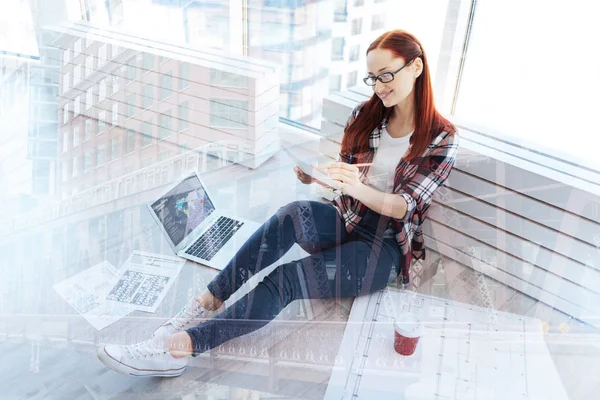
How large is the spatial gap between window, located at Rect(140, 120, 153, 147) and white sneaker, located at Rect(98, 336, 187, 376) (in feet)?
1.56

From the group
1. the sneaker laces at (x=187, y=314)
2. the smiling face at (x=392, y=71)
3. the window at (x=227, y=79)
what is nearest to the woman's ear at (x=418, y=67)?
the smiling face at (x=392, y=71)

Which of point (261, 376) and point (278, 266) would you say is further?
point (278, 266)

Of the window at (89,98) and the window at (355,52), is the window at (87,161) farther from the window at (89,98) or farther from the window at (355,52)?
the window at (355,52)

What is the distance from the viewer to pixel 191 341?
106 centimetres

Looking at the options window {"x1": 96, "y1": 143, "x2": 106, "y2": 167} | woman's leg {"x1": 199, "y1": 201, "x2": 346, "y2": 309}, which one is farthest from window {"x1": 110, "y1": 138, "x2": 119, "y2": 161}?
woman's leg {"x1": 199, "y1": 201, "x2": 346, "y2": 309}

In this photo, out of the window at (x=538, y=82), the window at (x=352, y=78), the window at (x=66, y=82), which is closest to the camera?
the window at (x=538, y=82)

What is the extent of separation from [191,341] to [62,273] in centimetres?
34

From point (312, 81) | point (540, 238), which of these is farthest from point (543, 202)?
point (312, 81)

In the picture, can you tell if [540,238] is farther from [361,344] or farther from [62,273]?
[62,273]

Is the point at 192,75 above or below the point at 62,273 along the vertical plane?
above

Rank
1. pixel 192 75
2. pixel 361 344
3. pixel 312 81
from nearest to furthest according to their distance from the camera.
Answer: pixel 361 344 < pixel 192 75 < pixel 312 81

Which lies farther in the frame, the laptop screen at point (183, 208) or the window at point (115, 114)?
the laptop screen at point (183, 208)

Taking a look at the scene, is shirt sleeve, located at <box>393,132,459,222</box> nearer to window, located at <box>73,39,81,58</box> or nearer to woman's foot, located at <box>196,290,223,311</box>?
woman's foot, located at <box>196,290,223,311</box>

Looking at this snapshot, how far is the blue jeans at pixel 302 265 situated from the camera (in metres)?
1.10
